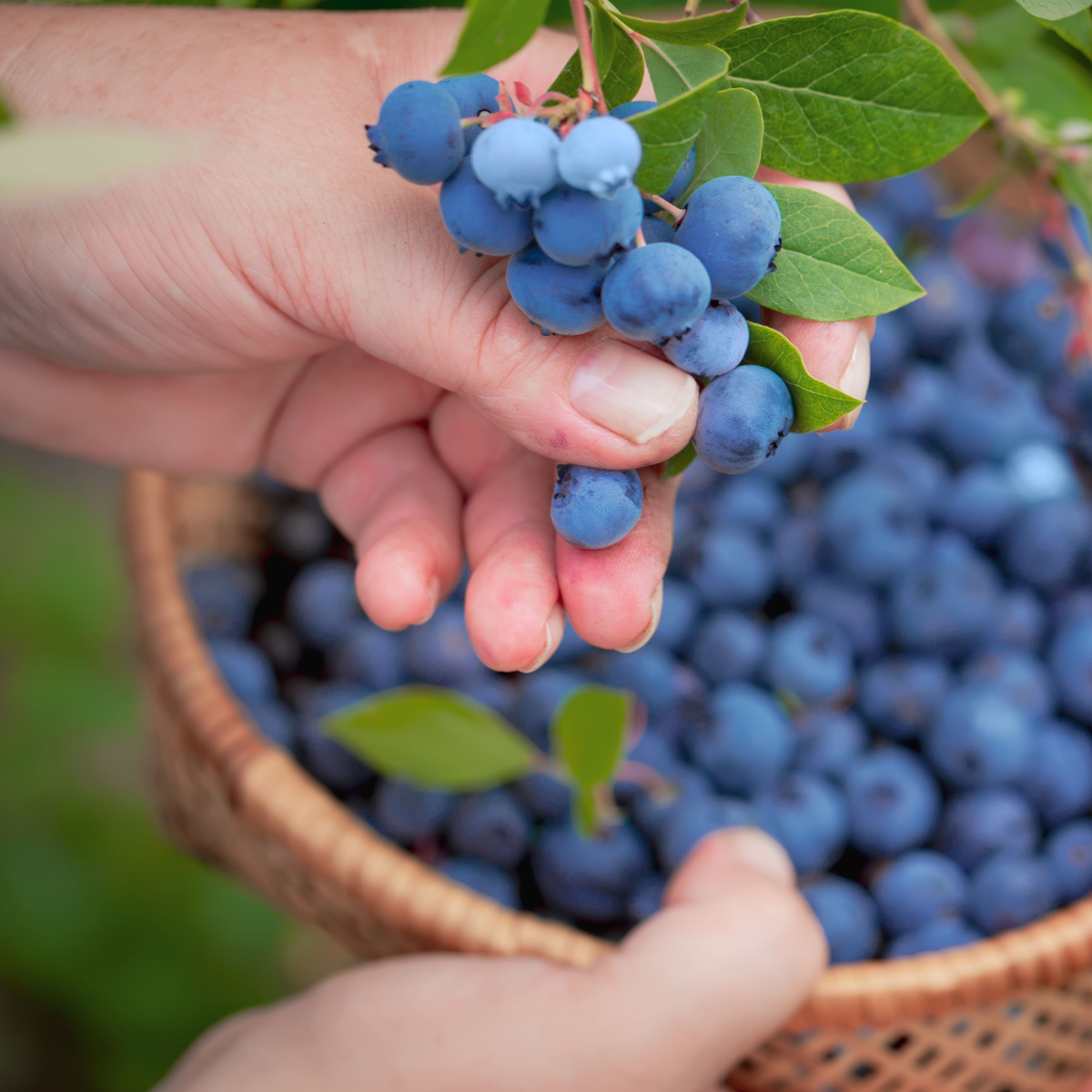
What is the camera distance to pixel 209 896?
4.53 feet

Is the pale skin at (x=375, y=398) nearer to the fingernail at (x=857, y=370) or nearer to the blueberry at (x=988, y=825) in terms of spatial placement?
the fingernail at (x=857, y=370)

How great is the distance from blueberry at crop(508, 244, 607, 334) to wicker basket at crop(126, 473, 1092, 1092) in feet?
1.87

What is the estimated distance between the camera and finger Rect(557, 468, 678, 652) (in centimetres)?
56

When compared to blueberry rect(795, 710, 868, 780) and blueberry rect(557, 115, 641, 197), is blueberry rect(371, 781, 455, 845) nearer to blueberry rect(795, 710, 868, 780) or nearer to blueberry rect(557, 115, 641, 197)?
blueberry rect(795, 710, 868, 780)

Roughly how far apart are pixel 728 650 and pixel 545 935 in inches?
14.1

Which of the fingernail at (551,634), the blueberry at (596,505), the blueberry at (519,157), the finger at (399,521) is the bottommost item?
the finger at (399,521)

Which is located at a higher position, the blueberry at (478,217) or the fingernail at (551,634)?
the blueberry at (478,217)

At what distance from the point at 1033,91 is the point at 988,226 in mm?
386

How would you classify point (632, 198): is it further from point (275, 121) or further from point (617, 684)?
point (617, 684)

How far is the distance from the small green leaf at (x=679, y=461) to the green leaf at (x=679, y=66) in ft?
0.59

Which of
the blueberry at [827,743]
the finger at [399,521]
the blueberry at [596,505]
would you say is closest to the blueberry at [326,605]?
the finger at [399,521]

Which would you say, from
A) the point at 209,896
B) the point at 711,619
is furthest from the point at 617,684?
the point at 209,896

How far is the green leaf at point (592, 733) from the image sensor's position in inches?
25.9

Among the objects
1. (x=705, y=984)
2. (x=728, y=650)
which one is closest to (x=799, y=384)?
(x=705, y=984)
